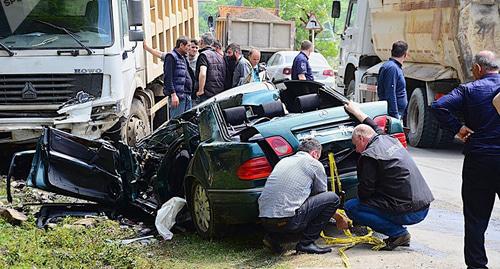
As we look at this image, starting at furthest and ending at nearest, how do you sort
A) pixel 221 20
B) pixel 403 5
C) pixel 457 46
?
pixel 221 20, pixel 403 5, pixel 457 46

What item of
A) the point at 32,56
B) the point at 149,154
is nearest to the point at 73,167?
the point at 149,154

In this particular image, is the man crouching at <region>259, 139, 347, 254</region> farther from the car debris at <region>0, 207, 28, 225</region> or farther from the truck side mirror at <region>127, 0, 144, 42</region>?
the truck side mirror at <region>127, 0, 144, 42</region>

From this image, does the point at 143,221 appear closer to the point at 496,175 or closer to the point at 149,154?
the point at 149,154

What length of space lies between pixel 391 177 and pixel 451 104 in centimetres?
77

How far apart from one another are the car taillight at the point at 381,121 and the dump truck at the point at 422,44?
2.14 meters

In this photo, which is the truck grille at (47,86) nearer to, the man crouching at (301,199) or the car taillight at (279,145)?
the car taillight at (279,145)

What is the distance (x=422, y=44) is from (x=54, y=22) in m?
6.23

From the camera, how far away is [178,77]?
11.1 meters

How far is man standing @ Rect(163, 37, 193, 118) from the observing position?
10992 millimetres

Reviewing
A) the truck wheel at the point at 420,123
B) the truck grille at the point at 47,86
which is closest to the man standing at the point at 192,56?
the truck grille at the point at 47,86

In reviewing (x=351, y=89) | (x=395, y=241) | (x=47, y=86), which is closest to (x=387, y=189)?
(x=395, y=241)

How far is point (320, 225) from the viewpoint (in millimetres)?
5984

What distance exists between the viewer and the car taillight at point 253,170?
20.0 ft

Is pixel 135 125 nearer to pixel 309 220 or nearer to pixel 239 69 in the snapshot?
pixel 239 69
